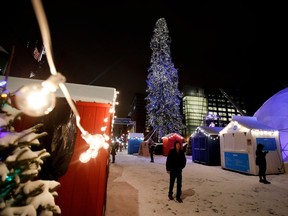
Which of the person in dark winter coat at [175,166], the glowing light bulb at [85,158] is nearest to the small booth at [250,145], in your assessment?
the person in dark winter coat at [175,166]

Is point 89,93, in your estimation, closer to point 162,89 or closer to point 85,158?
point 85,158

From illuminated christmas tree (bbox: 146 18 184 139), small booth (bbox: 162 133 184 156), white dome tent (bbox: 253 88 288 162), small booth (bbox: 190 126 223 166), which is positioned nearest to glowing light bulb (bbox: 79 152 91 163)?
small booth (bbox: 190 126 223 166)

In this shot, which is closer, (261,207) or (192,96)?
(261,207)

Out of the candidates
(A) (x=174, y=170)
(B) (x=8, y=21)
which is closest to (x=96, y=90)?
(A) (x=174, y=170)

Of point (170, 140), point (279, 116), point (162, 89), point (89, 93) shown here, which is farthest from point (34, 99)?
point (162, 89)

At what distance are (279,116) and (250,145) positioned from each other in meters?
6.28

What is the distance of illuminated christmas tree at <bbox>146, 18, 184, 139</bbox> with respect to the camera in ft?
92.9

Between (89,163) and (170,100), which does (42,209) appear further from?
(170,100)

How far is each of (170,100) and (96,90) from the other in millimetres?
24839

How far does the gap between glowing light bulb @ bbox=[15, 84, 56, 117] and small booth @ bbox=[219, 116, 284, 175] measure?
12.3m

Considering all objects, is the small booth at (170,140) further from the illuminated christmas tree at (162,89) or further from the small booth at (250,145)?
the small booth at (250,145)

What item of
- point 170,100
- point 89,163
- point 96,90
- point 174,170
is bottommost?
point 174,170

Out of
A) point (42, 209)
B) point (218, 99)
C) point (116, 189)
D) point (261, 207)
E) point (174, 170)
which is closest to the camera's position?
point (42, 209)

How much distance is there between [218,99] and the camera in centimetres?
8281
